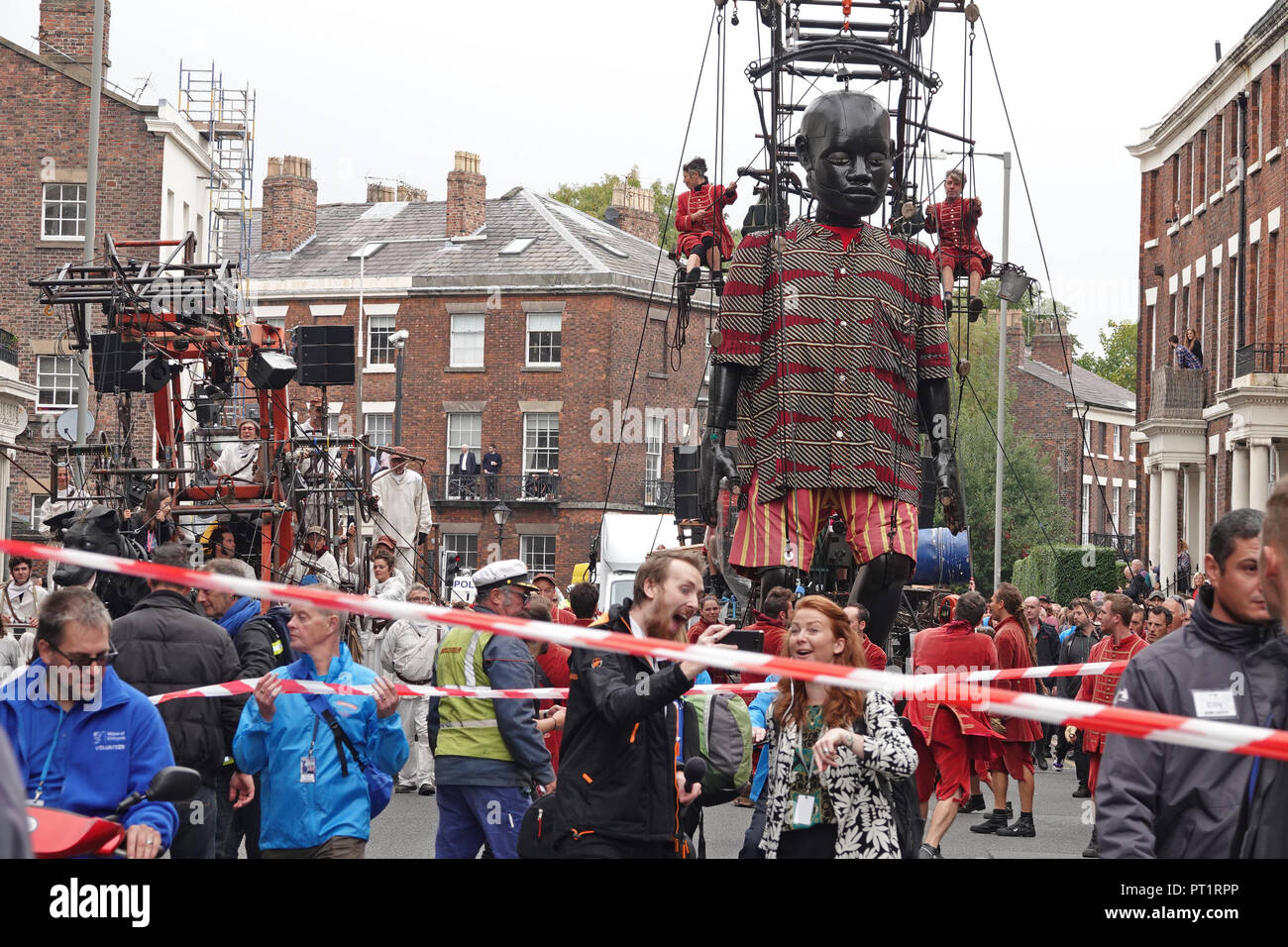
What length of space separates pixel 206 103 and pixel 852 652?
44803mm

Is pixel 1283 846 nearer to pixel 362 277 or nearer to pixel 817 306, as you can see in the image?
pixel 817 306

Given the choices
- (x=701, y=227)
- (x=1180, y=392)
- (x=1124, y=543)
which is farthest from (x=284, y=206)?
(x=701, y=227)

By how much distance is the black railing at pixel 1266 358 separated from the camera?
3853cm

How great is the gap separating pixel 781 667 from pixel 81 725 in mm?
2524

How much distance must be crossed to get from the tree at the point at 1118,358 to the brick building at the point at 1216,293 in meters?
31.1

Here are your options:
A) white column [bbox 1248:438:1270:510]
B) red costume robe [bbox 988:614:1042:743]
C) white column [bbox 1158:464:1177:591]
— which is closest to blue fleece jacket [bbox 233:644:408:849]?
red costume robe [bbox 988:614:1042:743]

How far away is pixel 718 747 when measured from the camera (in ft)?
25.2

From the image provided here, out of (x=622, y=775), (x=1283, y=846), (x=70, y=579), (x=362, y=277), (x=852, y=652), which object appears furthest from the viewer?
(x=362, y=277)

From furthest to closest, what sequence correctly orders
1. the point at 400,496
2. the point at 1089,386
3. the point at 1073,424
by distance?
the point at 1089,386 → the point at 1073,424 → the point at 400,496

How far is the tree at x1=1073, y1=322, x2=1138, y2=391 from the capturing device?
80.9 m

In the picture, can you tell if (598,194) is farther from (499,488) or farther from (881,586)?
(881,586)

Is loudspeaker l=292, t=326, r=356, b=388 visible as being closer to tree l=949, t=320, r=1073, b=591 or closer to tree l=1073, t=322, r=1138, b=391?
tree l=949, t=320, r=1073, b=591
